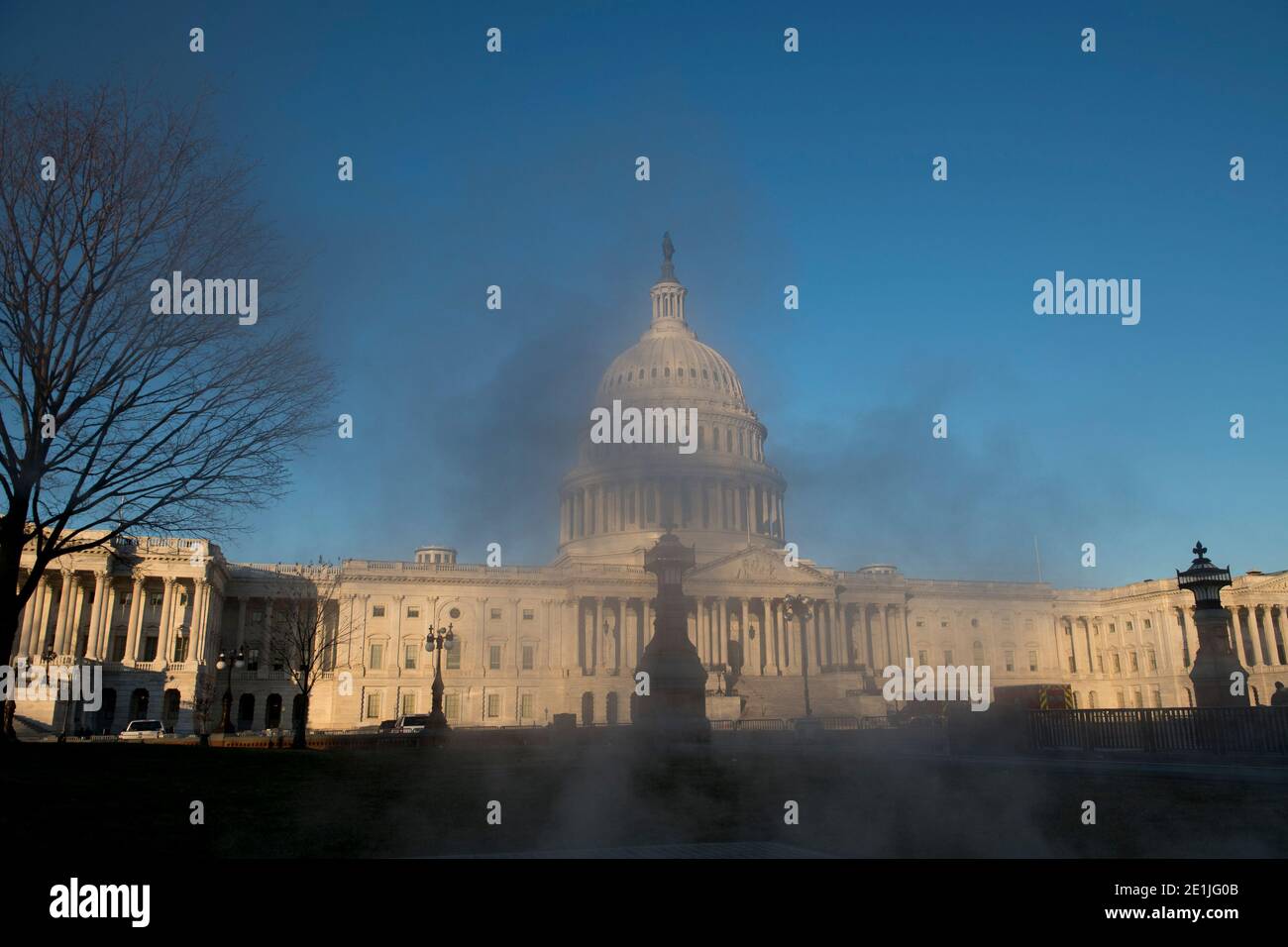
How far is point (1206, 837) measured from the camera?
898cm

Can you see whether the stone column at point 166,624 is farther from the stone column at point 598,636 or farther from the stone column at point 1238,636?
the stone column at point 1238,636

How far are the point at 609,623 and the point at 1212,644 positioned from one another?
6403 cm

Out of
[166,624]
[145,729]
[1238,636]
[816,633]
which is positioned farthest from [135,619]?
[1238,636]

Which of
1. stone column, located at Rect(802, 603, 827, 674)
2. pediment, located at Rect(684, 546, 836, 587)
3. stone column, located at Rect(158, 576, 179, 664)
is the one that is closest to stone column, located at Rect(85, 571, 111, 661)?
stone column, located at Rect(158, 576, 179, 664)

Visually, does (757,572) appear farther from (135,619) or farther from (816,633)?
(135,619)

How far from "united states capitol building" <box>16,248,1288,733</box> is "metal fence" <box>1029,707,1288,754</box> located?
137 ft

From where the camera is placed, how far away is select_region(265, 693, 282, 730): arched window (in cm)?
8269

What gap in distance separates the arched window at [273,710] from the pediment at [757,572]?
125 ft

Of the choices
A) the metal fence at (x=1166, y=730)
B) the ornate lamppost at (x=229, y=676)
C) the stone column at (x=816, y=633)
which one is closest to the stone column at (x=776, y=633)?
the stone column at (x=816, y=633)

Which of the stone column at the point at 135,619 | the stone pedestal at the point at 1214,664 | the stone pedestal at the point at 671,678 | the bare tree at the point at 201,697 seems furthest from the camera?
the stone column at the point at 135,619

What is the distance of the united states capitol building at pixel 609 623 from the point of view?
2756 inches
